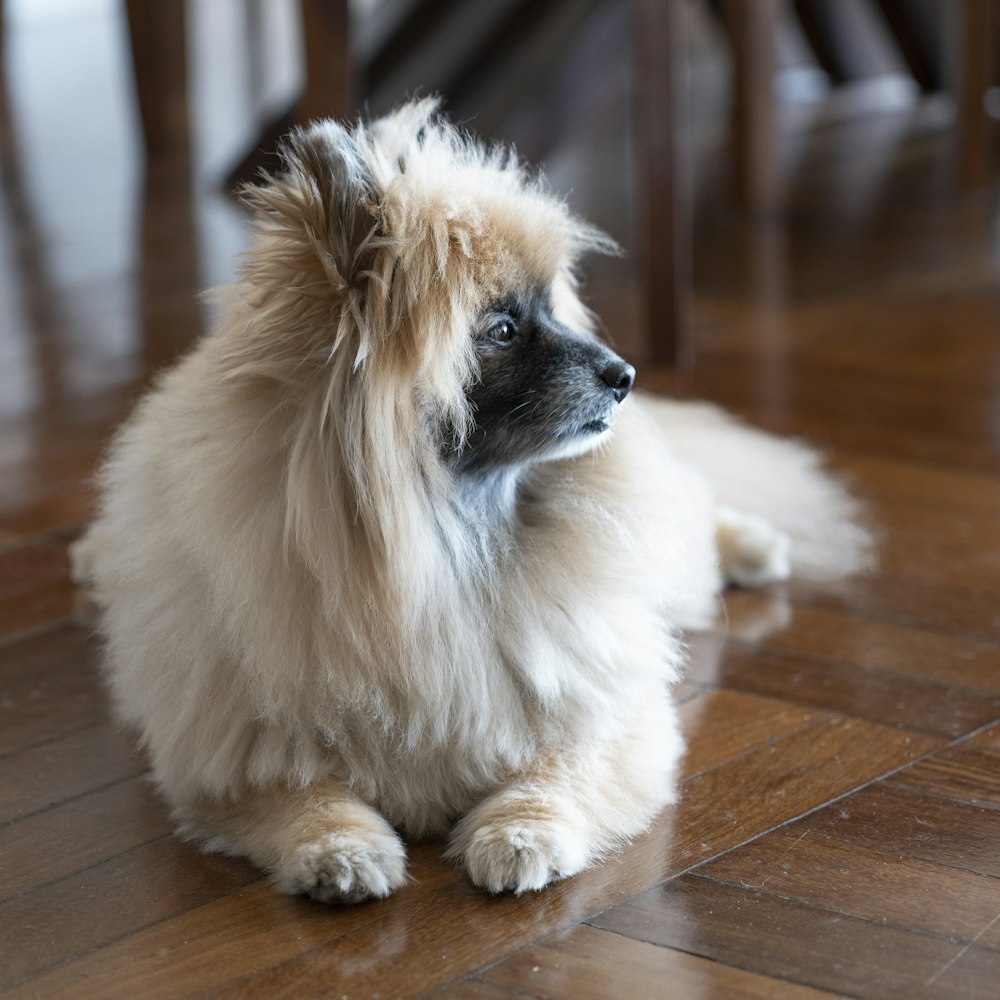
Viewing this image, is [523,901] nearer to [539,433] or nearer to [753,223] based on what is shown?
[539,433]

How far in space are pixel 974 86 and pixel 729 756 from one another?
3.13 metres

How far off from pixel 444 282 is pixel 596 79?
2593 mm

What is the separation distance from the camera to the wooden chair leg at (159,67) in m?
4.70

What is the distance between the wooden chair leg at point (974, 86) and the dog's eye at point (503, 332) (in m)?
3.19

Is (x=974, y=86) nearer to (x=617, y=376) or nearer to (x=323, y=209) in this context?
(x=617, y=376)

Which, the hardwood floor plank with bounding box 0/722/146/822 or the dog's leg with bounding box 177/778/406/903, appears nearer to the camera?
the dog's leg with bounding box 177/778/406/903

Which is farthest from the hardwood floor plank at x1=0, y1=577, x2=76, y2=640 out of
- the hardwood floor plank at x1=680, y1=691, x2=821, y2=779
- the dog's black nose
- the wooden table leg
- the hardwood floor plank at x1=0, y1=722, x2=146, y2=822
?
the wooden table leg

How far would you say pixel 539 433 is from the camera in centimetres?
134

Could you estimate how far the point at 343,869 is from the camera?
129cm

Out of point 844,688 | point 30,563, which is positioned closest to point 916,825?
point 844,688

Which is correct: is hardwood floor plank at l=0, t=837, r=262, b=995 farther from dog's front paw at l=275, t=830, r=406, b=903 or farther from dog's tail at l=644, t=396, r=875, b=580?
dog's tail at l=644, t=396, r=875, b=580

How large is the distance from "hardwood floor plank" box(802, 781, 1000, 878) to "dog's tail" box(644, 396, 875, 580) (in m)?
0.65

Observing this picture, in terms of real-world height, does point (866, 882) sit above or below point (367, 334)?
below

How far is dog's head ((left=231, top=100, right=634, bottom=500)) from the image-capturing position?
1258 millimetres
